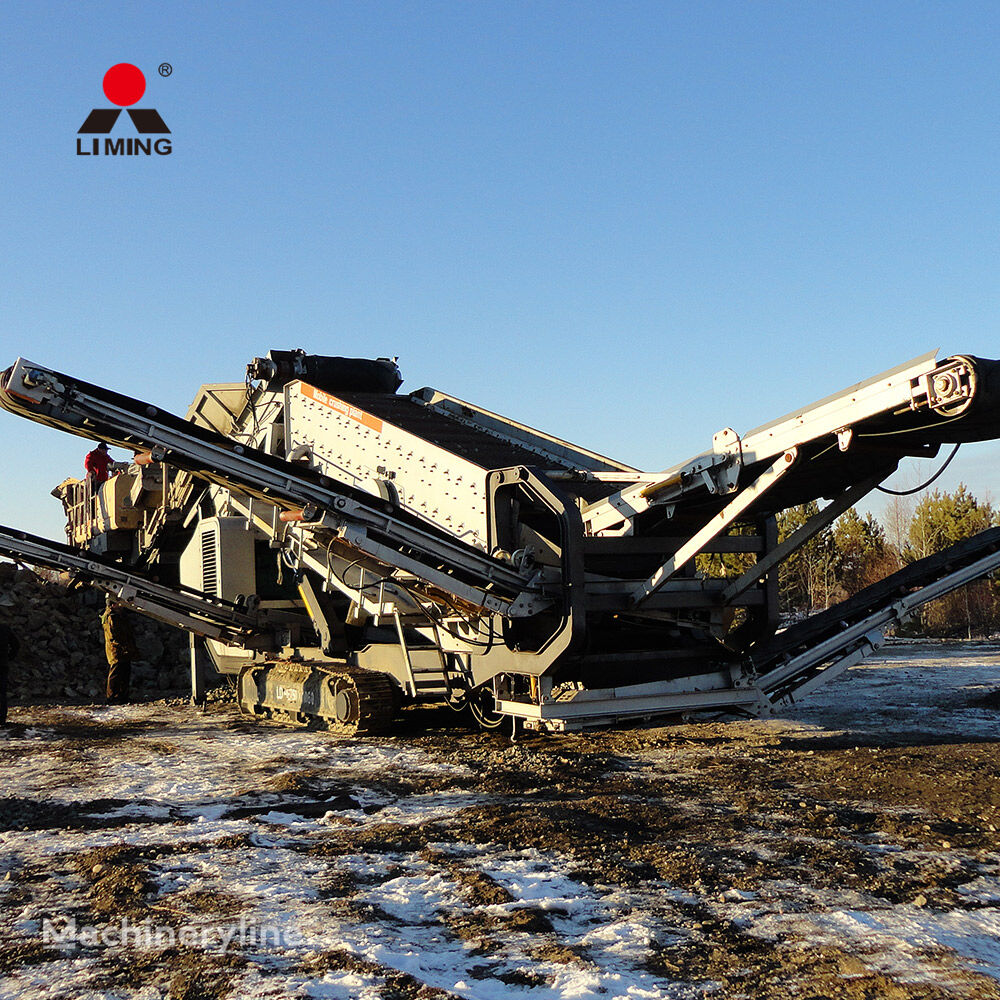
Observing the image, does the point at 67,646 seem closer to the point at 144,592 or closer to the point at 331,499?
the point at 144,592

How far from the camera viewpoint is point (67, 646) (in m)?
17.0

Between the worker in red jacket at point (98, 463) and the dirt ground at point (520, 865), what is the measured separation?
656 centimetres

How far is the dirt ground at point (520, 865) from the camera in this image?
12.7 ft

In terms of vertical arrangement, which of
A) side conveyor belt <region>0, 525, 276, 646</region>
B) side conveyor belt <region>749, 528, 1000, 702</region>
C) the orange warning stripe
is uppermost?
the orange warning stripe

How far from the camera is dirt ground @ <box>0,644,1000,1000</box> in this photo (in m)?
3.87

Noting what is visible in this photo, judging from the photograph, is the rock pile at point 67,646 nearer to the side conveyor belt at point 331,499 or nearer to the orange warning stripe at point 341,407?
the orange warning stripe at point 341,407

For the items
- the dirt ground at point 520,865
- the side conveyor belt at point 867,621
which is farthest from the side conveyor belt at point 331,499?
the side conveyor belt at point 867,621

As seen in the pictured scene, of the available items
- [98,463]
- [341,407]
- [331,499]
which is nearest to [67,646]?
[98,463]

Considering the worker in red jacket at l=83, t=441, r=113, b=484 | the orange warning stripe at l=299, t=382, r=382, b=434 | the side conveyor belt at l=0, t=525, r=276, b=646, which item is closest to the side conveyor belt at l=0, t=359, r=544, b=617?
the orange warning stripe at l=299, t=382, r=382, b=434

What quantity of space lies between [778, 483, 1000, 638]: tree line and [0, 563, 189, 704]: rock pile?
17.8 meters

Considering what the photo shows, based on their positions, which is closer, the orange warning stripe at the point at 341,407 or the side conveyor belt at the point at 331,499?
the side conveyor belt at the point at 331,499

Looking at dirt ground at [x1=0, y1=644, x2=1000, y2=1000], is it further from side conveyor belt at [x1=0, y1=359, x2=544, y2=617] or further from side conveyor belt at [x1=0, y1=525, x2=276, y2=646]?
side conveyor belt at [x1=0, y1=525, x2=276, y2=646]

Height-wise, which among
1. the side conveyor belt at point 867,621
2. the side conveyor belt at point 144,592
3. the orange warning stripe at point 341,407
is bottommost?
the side conveyor belt at point 867,621

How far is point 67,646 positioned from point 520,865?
13733 mm
